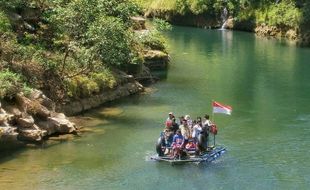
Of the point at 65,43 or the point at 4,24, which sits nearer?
the point at 4,24

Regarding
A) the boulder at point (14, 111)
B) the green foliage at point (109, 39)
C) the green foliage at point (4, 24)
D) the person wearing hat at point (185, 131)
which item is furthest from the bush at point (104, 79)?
the person wearing hat at point (185, 131)

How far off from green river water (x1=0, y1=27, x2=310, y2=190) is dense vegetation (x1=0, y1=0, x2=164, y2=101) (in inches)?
131

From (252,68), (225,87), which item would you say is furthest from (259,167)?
(252,68)

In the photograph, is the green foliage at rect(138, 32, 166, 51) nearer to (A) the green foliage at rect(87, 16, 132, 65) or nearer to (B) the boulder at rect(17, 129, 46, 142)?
(A) the green foliage at rect(87, 16, 132, 65)

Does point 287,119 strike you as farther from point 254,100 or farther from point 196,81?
point 196,81

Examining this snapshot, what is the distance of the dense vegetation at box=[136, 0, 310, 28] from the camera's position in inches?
4409

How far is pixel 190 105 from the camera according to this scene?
50.7m

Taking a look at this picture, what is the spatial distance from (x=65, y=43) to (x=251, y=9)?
8254 cm

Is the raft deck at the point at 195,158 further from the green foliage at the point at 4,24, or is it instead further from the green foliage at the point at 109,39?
the green foliage at the point at 4,24

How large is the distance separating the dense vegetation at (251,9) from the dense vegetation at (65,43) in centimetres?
6462

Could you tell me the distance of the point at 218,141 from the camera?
131ft

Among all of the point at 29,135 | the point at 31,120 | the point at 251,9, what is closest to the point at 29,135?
the point at 29,135

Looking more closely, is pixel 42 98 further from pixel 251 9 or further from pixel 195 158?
pixel 251 9

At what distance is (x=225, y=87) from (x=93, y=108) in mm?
16483
